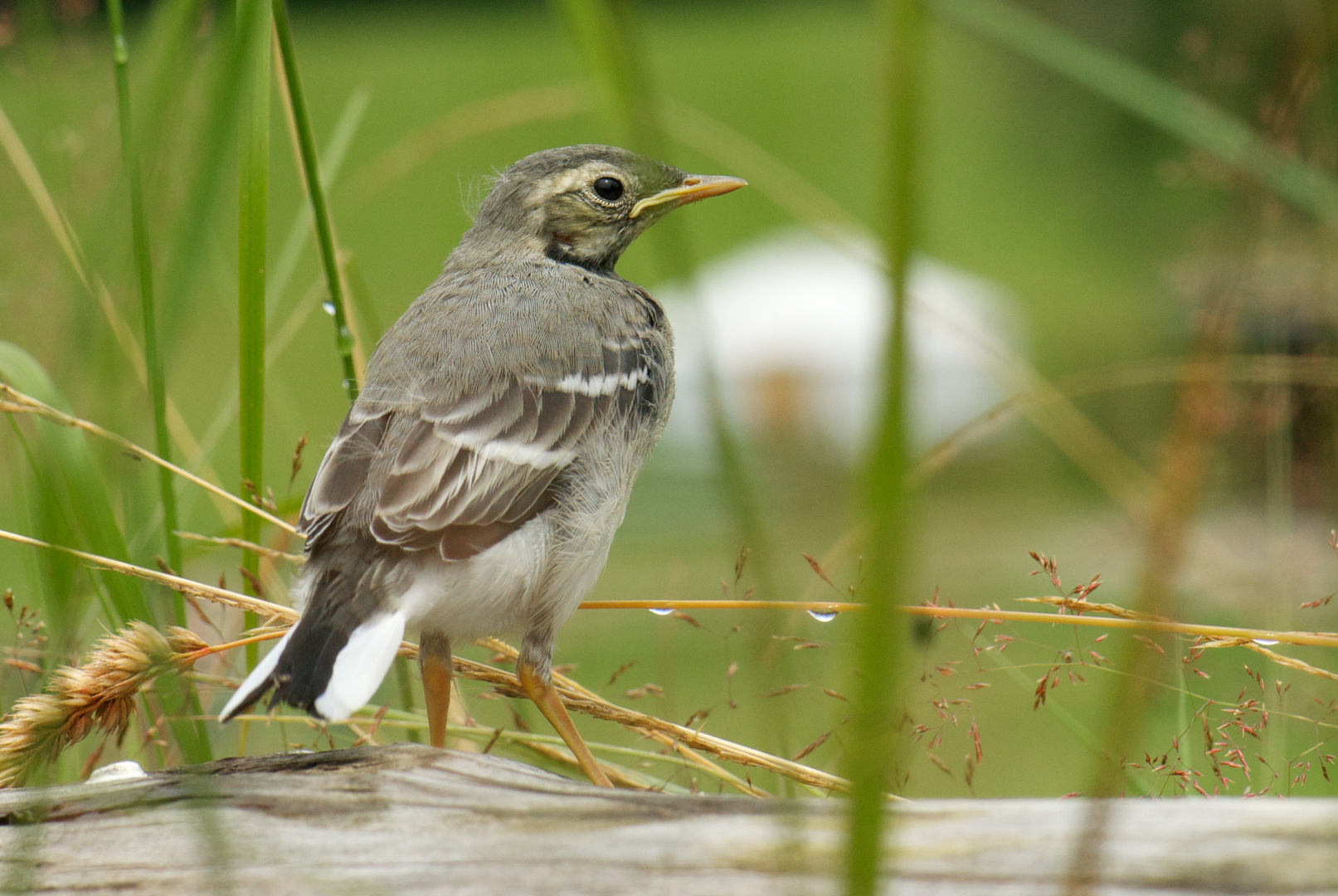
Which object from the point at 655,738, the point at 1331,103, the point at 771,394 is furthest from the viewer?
the point at 771,394

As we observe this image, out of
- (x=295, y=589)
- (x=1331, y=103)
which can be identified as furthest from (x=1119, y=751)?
(x=1331, y=103)

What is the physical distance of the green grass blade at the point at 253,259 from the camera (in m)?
2.25

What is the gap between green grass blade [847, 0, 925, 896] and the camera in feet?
2.54

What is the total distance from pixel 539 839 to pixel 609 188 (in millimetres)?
1964

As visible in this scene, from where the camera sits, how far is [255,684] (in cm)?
193

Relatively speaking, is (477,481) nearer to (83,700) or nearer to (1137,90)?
(83,700)

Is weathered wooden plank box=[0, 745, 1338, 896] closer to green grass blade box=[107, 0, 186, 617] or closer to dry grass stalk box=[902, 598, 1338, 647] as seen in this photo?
dry grass stalk box=[902, 598, 1338, 647]

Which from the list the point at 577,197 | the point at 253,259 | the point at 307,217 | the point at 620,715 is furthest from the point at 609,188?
the point at 620,715

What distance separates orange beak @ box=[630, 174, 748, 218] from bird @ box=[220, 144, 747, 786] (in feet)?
0.16

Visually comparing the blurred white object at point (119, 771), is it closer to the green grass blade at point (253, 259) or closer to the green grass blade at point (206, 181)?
the green grass blade at point (253, 259)

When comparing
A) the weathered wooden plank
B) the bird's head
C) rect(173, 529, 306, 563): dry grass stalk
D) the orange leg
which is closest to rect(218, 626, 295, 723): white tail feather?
the weathered wooden plank

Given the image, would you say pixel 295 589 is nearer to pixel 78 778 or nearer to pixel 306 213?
pixel 78 778

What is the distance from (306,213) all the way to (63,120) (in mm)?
686

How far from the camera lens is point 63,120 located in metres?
3.04
